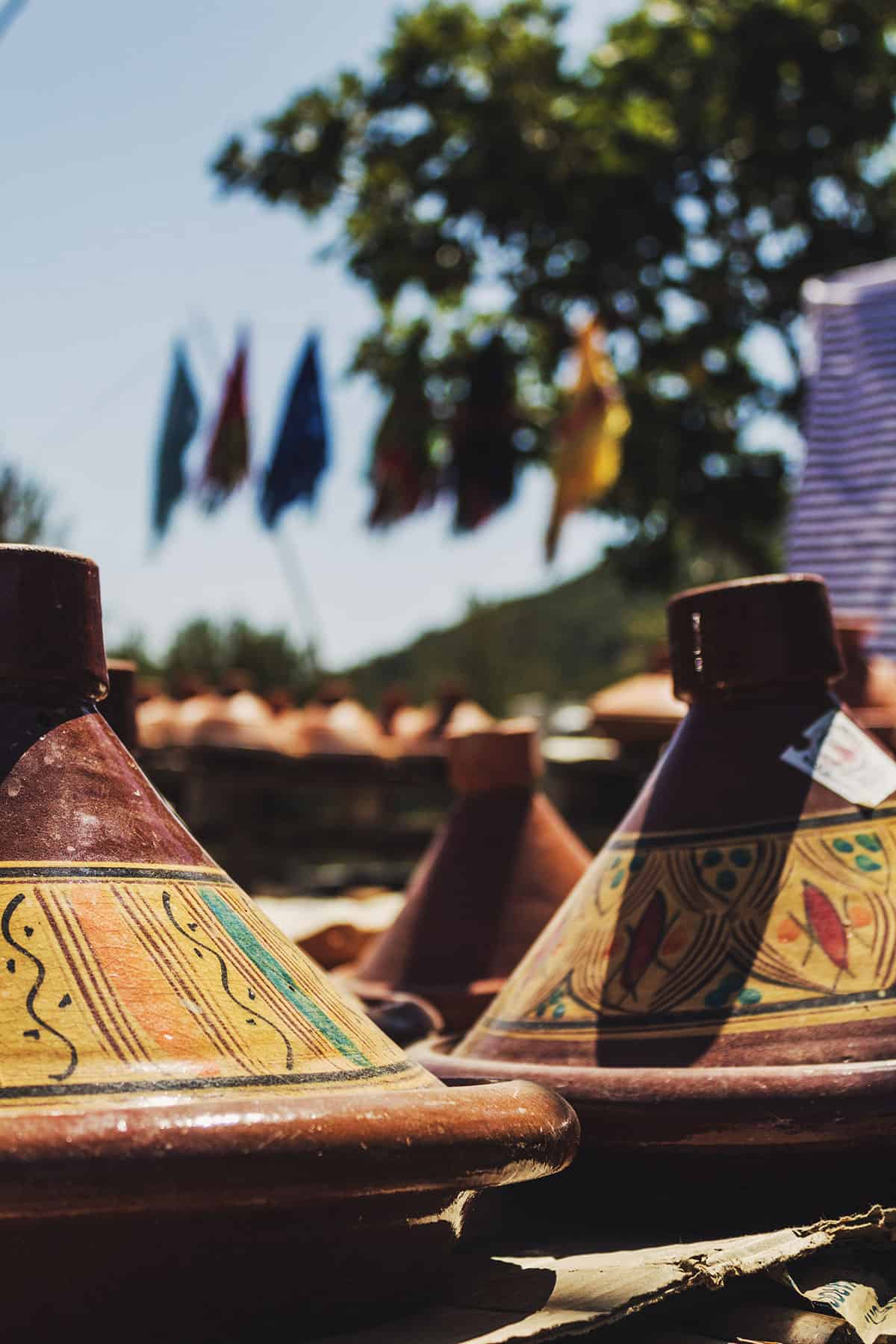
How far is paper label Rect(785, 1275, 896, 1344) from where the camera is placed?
114cm

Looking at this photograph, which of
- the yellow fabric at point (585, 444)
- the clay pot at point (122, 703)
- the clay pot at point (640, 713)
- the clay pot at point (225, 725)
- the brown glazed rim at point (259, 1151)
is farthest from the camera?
the yellow fabric at point (585, 444)

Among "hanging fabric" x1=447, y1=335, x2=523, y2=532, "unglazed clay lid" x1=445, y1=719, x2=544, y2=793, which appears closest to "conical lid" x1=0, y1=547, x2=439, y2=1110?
"unglazed clay lid" x1=445, y1=719, x2=544, y2=793

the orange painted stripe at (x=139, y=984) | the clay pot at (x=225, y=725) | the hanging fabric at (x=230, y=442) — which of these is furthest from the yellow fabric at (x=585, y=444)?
the orange painted stripe at (x=139, y=984)

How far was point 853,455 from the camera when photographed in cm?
426

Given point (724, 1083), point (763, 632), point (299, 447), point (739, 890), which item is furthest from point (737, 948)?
point (299, 447)

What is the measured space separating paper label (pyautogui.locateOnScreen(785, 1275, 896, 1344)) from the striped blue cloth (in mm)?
2974

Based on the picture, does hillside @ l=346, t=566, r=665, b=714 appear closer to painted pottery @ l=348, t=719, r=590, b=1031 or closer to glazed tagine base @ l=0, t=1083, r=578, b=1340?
painted pottery @ l=348, t=719, r=590, b=1031

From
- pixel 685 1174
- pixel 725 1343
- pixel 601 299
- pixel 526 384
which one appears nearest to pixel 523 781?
pixel 685 1174

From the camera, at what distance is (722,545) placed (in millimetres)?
12320

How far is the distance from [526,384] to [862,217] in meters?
3.03

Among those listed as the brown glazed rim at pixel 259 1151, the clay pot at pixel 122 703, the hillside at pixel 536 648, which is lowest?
the hillside at pixel 536 648

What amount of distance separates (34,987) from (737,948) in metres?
0.69

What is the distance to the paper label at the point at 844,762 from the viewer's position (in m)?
1.55

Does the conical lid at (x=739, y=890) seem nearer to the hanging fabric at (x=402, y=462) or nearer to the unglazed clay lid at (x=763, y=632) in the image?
the unglazed clay lid at (x=763, y=632)
